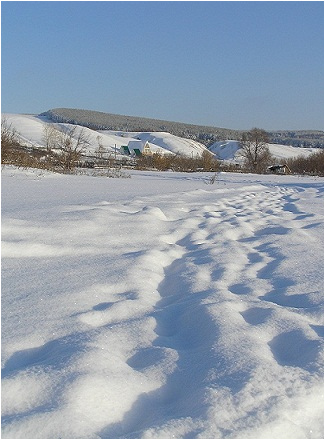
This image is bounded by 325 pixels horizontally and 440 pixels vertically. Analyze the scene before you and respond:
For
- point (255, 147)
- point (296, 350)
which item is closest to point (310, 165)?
point (255, 147)

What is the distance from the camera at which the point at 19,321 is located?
7.43 feet

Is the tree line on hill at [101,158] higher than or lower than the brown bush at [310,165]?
higher

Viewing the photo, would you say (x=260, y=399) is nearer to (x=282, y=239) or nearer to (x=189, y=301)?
(x=189, y=301)

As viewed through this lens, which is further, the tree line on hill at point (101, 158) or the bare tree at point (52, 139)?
the bare tree at point (52, 139)

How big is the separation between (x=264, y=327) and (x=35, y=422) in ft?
4.30

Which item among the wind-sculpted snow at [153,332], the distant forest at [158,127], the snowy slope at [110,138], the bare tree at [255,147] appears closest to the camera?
the wind-sculpted snow at [153,332]

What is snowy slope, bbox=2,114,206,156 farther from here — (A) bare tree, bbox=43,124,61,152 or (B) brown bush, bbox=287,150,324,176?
(A) bare tree, bbox=43,124,61,152

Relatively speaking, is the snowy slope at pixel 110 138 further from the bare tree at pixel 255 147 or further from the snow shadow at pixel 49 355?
the snow shadow at pixel 49 355

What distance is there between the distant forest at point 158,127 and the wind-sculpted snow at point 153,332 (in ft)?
341

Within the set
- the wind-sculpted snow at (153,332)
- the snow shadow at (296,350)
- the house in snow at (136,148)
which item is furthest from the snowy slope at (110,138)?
the snow shadow at (296,350)

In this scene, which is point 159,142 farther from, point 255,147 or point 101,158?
point 101,158

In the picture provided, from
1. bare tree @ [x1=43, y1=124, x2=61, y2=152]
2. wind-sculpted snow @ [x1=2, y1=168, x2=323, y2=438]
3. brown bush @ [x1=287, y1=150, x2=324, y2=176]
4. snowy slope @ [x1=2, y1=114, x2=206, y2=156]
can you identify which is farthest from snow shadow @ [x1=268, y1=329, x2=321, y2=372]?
snowy slope @ [x1=2, y1=114, x2=206, y2=156]

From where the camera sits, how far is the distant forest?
11400cm

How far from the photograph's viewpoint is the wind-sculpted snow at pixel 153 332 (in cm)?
157
